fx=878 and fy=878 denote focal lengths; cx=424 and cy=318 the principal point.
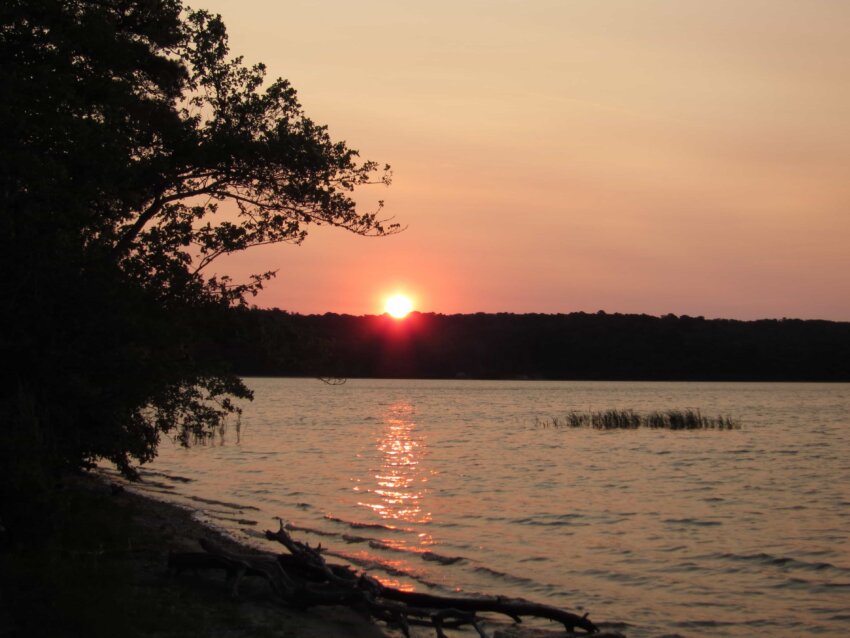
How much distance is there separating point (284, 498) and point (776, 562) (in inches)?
552

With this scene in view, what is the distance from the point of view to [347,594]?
11273 millimetres

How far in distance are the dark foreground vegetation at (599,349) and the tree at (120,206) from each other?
339ft

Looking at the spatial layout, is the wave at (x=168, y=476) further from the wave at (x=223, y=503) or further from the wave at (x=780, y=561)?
the wave at (x=780, y=561)

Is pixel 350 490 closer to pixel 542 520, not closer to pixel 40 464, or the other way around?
pixel 542 520

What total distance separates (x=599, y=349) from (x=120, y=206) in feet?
459

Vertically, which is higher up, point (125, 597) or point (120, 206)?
point (120, 206)

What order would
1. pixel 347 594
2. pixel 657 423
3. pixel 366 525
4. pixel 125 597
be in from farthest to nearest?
pixel 657 423 → pixel 366 525 → pixel 347 594 → pixel 125 597

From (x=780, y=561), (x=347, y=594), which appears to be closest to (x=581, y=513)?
(x=780, y=561)

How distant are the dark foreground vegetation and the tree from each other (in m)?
103

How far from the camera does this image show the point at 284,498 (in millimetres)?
26094

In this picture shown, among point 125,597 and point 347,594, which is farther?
point 347,594

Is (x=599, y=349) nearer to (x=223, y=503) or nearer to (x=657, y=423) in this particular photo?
(x=657, y=423)

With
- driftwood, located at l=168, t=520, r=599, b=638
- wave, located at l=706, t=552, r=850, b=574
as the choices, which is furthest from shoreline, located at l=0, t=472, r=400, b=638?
wave, located at l=706, t=552, r=850, b=574

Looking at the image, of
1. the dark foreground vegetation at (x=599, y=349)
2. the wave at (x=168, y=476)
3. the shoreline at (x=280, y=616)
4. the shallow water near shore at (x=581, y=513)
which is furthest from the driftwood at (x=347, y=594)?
the dark foreground vegetation at (x=599, y=349)
